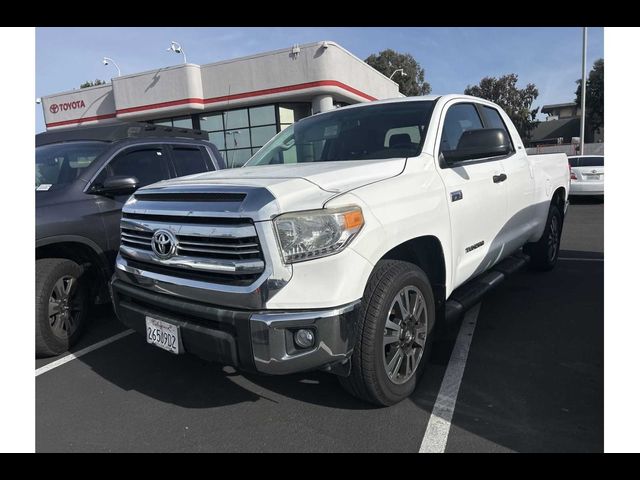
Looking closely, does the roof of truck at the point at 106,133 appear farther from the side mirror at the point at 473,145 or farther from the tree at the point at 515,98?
the tree at the point at 515,98

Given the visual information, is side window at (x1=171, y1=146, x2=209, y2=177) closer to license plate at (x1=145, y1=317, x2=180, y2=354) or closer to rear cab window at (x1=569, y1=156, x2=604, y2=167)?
license plate at (x1=145, y1=317, x2=180, y2=354)

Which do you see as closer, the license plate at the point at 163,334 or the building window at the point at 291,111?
the license plate at the point at 163,334

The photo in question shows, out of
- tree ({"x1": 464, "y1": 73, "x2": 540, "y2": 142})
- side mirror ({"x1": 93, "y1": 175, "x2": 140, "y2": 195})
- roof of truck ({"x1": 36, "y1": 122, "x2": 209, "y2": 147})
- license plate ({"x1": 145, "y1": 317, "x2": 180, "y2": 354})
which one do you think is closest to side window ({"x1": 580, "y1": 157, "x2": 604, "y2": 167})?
roof of truck ({"x1": 36, "y1": 122, "x2": 209, "y2": 147})

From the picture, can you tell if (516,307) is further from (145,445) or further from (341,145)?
(145,445)

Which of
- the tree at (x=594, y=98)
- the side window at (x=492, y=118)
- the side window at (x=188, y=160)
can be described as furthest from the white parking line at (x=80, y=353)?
the tree at (x=594, y=98)

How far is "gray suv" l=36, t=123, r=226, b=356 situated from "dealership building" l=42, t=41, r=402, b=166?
47.0ft

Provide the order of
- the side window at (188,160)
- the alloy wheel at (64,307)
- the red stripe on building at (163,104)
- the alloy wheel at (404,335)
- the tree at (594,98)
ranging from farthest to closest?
1. the tree at (594,98)
2. the red stripe on building at (163,104)
3. the side window at (188,160)
4. the alloy wheel at (64,307)
5. the alloy wheel at (404,335)

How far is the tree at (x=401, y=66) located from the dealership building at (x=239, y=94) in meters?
27.7

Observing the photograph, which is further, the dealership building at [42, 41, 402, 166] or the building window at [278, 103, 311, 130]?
the building window at [278, 103, 311, 130]

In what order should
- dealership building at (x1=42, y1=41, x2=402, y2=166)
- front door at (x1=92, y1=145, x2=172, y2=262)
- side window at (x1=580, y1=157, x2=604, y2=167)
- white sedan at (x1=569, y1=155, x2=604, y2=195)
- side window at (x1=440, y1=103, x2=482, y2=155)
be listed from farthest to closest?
1. dealership building at (x1=42, y1=41, x2=402, y2=166)
2. side window at (x1=580, y1=157, x2=604, y2=167)
3. white sedan at (x1=569, y1=155, x2=604, y2=195)
4. front door at (x1=92, y1=145, x2=172, y2=262)
5. side window at (x1=440, y1=103, x2=482, y2=155)

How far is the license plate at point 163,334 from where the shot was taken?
8.71 feet

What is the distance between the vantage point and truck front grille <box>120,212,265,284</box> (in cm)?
240

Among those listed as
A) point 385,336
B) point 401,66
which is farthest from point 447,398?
point 401,66

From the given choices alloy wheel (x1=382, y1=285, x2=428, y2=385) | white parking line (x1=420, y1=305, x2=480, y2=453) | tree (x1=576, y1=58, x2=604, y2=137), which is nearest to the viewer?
white parking line (x1=420, y1=305, x2=480, y2=453)
